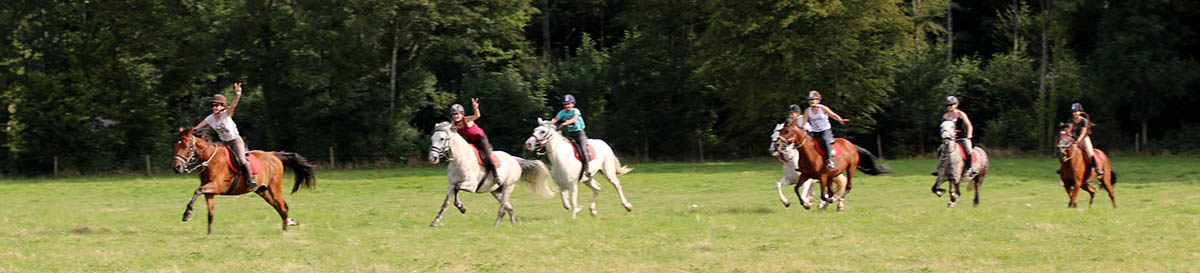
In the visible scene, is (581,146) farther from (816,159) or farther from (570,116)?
(816,159)

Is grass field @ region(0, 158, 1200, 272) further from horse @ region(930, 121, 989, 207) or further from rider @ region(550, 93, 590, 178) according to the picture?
rider @ region(550, 93, 590, 178)

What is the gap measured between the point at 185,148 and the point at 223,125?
0.71 metres

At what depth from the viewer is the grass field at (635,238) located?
13.5 metres

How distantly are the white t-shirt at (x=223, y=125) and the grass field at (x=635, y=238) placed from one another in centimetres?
144

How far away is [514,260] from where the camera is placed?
13977mm

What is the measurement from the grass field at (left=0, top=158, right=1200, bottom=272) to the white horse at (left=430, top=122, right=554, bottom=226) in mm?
547

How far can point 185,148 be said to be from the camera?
17.9 m

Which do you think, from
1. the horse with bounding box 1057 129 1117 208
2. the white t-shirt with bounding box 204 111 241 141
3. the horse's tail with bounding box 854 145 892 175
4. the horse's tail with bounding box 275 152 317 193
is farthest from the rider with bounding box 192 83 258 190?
the horse with bounding box 1057 129 1117 208

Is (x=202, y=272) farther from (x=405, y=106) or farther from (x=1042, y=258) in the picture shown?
(x=405, y=106)

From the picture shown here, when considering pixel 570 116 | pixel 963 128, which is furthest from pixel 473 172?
pixel 963 128

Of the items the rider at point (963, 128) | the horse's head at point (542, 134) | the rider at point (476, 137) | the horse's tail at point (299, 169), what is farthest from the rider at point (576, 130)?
the rider at point (963, 128)

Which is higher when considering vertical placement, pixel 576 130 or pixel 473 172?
pixel 576 130

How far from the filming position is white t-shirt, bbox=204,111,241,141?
720 inches

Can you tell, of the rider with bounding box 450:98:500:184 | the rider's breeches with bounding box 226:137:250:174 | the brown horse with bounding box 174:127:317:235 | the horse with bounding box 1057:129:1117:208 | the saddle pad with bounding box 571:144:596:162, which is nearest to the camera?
the brown horse with bounding box 174:127:317:235
